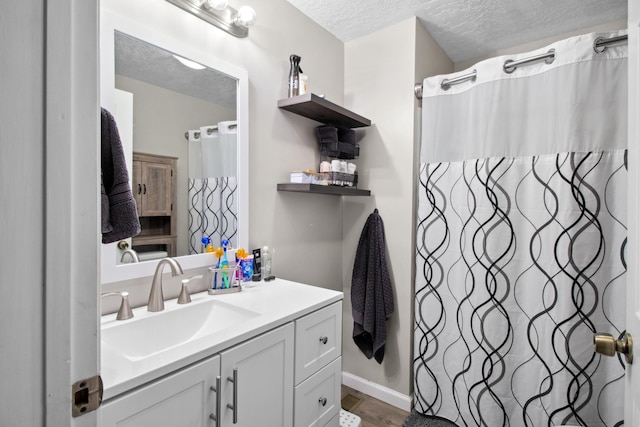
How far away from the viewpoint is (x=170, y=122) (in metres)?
1.31

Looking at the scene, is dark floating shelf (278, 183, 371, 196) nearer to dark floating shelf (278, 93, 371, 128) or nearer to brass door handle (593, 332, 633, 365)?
dark floating shelf (278, 93, 371, 128)

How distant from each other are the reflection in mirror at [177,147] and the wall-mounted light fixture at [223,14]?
0.20 meters

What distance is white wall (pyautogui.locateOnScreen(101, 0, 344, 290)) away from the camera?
4.94 feet

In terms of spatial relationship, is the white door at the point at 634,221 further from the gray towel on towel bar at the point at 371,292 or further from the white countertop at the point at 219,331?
the gray towel on towel bar at the point at 371,292

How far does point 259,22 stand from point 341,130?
0.77 metres

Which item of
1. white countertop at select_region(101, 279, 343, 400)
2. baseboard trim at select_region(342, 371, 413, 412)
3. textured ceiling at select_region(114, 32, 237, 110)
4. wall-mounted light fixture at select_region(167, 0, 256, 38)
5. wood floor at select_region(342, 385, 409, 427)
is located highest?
wall-mounted light fixture at select_region(167, 0, 256, 38)

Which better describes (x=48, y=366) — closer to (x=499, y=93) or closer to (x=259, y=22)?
(x=259, y=22)

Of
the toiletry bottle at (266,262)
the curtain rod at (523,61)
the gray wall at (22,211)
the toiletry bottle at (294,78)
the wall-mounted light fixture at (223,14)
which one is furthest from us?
the toiletry bottle at (294,78)

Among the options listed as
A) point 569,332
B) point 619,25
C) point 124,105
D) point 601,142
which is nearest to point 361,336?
point 569,332

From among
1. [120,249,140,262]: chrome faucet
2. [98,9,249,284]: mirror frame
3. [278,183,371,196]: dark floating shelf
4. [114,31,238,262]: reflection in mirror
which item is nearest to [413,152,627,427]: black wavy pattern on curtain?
[278,183,371,196]: dark floating shelf

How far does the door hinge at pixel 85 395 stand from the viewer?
1.45 feet

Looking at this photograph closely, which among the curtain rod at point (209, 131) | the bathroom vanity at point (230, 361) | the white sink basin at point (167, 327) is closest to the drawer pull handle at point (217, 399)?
the bathroom vanity at point (230, 361)

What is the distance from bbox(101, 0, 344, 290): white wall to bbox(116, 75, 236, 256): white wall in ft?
0.81

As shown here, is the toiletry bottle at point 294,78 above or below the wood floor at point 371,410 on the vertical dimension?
above
